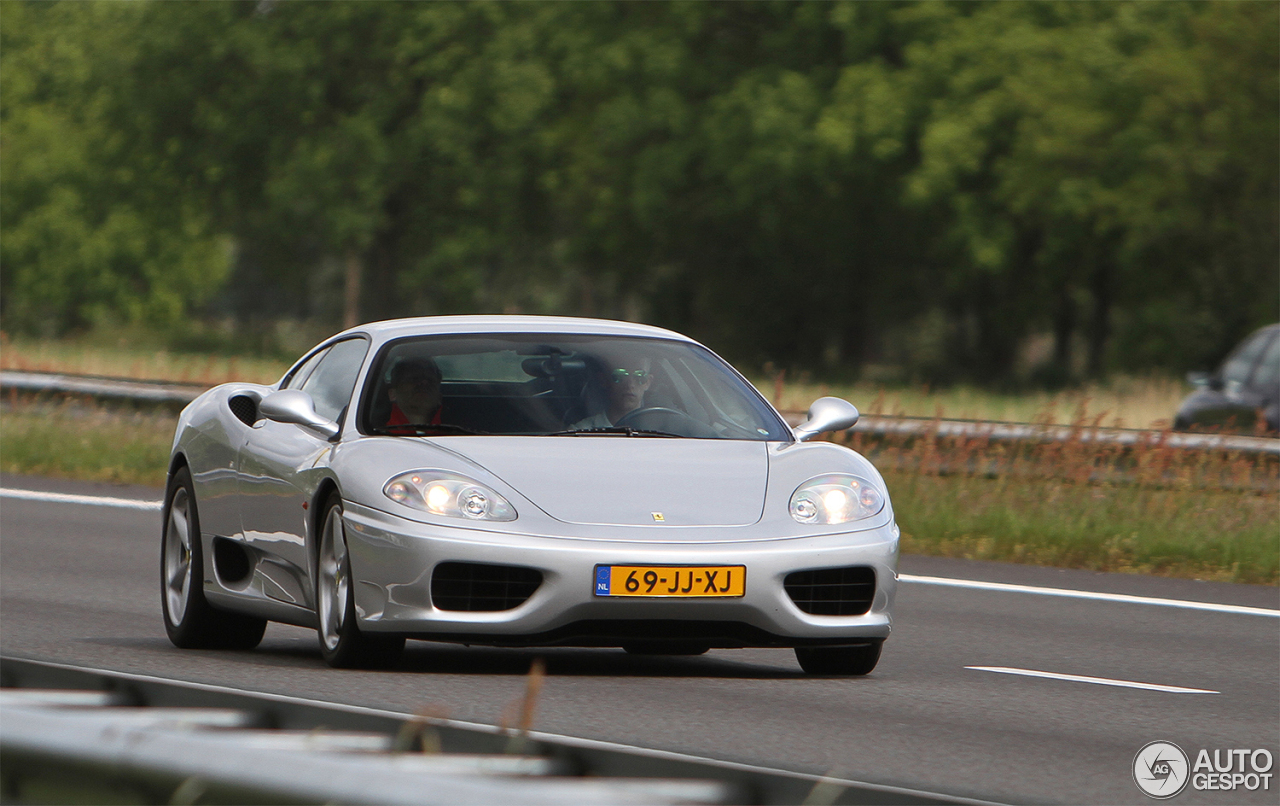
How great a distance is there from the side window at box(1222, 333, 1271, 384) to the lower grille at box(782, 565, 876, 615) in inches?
438

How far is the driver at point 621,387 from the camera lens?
28.1 ft

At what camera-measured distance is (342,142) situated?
52.3m

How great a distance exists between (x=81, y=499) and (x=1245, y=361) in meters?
9.32

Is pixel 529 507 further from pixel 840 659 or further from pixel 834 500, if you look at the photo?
pixel 840 659

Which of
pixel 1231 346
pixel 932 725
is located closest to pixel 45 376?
pixel 932 725

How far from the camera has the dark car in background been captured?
17906mm

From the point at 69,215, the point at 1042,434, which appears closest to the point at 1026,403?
the point at 1042,434

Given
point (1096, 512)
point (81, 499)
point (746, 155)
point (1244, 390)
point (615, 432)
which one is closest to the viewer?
point (615, 432)

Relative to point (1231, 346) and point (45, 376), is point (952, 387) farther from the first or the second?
Result: point (45, 376)

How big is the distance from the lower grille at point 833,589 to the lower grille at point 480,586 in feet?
2.96

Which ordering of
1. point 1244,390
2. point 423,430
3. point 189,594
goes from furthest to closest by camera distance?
point 1244,390
point 189,594
point 423,430

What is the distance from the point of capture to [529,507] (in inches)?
301

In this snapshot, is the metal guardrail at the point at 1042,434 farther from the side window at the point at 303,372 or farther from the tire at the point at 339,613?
the tire at the point at 339,613

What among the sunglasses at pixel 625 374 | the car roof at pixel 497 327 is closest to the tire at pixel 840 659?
the sunglasses at pixel 625 374
